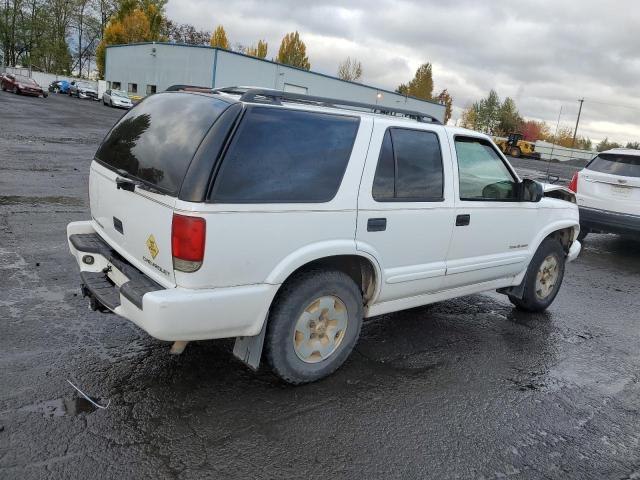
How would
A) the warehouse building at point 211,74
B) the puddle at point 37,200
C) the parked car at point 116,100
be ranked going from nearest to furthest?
1. the puddle at point 37,200
2. the warehouse building at point 211,74
3. the parked car at point 116,100

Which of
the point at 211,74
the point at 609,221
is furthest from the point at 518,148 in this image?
the point at 609,221

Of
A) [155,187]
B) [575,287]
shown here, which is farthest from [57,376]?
[575,287]

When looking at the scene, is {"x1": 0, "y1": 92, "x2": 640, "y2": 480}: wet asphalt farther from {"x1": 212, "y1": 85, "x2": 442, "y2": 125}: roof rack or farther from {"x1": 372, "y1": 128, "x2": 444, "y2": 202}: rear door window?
{"x1": 212, "y1": 85, "x2": 442, "y2": 125}: roof rack

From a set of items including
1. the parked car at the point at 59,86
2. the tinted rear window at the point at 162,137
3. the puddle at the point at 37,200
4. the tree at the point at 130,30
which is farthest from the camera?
the tree at the point at 130,30

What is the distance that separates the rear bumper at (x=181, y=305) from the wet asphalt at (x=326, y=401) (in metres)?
0.53

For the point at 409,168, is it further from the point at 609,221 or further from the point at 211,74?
the point at 211,74

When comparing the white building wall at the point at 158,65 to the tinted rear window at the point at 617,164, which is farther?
the white building wall at the point at 158,65

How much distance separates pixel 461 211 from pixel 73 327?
317 cm

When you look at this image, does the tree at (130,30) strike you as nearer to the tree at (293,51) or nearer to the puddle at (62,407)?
the tree at (293,51)

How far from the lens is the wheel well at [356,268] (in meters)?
3.66

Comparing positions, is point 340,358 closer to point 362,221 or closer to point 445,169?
point 362,221

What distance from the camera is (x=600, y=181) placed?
373 inches

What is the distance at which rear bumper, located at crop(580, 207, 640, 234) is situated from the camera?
9008mm

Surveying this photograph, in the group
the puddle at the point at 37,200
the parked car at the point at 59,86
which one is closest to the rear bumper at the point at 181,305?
the puddle at the point at 37,200
